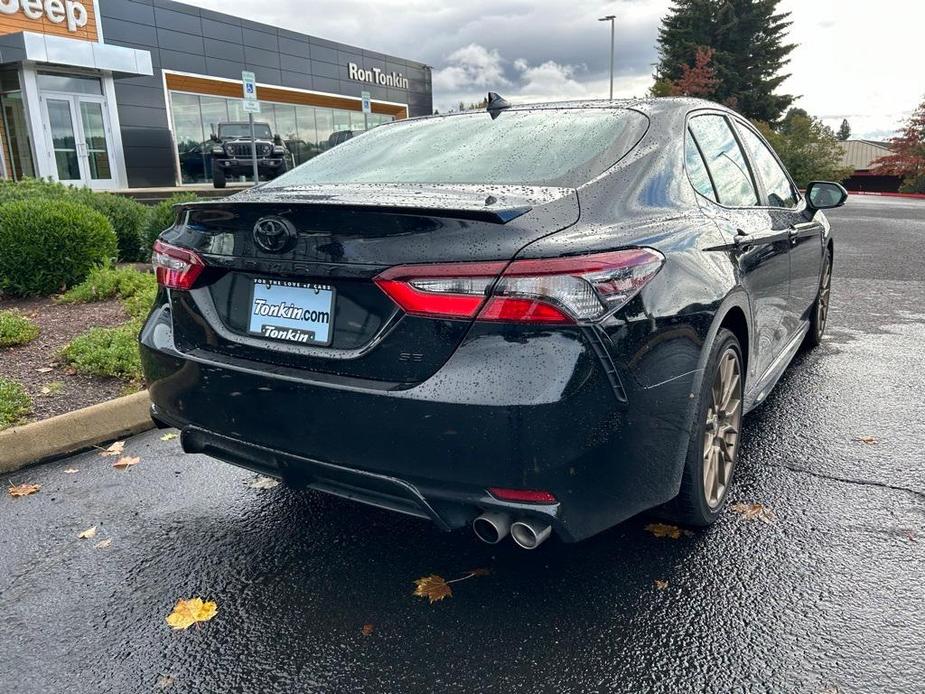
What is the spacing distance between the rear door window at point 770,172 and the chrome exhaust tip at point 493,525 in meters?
2.53

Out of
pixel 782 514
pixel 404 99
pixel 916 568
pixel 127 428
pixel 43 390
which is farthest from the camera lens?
pixel 404 99

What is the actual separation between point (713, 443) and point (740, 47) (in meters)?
52.6

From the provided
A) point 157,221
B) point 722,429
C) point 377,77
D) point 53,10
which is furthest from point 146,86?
point 722,429

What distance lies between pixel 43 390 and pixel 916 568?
461 centimetres

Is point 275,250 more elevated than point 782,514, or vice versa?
point 275,250

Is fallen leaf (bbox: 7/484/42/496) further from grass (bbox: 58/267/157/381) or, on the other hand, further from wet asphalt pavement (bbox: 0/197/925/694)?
grass (bbox: 58/267/157/381)

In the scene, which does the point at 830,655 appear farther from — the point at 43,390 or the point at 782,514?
the point at 43,390

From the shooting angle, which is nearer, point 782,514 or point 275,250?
point 275,250

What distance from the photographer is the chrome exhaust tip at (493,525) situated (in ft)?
6.93

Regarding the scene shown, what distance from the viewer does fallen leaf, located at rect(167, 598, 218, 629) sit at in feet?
7.96

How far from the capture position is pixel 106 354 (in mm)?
4871

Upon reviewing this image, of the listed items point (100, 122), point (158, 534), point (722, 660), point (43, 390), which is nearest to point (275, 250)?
point (158, 534)

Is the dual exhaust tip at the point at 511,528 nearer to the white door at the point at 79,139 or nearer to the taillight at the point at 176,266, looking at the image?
the taillight at the point at 176,266

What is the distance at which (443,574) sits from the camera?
263 cm
